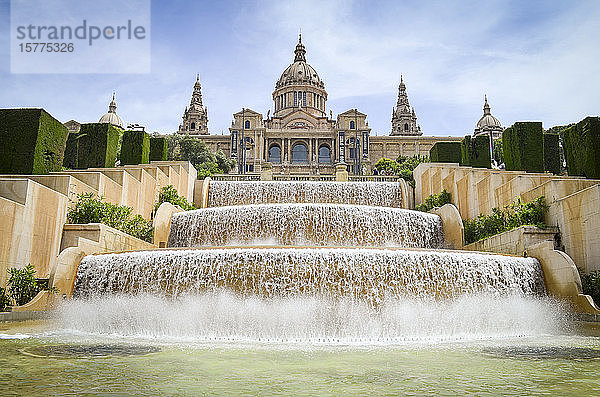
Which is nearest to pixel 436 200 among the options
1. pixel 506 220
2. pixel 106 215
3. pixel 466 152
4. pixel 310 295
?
pixel 466 152

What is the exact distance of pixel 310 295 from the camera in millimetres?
8852

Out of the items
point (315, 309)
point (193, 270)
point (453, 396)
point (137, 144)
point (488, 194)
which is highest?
point (137, 144)

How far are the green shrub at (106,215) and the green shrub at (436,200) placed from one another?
10.2 m

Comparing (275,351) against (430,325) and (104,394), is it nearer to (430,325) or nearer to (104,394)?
(104,394)

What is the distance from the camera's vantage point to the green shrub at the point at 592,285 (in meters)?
9.71

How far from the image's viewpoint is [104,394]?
3424 millimetres

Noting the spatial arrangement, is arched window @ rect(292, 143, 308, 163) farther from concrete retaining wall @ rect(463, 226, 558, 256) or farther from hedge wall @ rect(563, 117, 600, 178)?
concrete retaining wall @ rect(463, 226, 558, 256)

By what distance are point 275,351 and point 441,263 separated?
4.53 metres

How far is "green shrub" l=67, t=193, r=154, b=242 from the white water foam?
153 inches

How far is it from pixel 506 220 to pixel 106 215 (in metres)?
10.8

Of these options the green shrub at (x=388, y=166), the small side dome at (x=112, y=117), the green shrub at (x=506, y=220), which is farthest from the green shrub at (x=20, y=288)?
the small side dome at (x=112, y=117)

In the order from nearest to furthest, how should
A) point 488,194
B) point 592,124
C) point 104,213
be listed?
point 104,213
point 592,124
point 488,194

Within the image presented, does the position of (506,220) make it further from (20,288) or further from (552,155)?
(20,288)

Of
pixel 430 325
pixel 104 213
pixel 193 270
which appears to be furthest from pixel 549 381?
pixel 104 213
